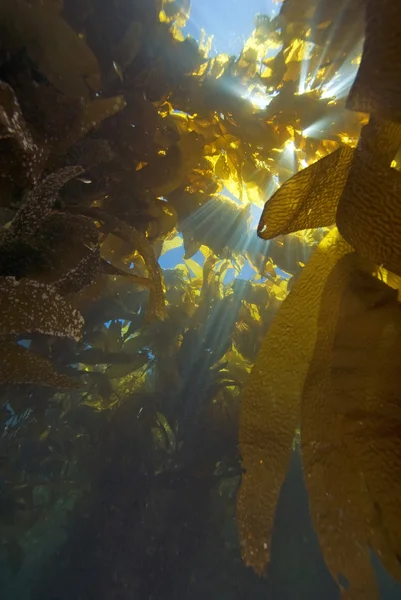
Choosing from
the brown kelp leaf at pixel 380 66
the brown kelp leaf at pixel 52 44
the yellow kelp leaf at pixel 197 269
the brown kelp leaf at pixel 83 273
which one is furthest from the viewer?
the yellow kelp leaf at pixel 197 269

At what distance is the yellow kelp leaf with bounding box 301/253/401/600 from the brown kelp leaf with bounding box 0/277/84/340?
2.08 ft

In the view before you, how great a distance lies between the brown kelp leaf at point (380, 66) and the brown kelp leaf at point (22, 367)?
0.91 meters

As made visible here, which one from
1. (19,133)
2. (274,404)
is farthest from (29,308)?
(274,404)

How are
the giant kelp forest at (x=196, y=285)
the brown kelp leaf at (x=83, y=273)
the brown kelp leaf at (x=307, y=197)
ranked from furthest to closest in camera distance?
the brown kelp leaf at (x=83, y=273), the brown kelp leaf at (x=307, y=197), the giant kelp forest at (x=196, y=285)

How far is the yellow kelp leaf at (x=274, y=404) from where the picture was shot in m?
0.94

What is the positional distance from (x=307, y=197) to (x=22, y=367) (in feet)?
2.90

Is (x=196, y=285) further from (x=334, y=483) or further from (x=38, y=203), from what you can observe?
(x=334, y=483)

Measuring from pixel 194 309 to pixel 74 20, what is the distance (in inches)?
104

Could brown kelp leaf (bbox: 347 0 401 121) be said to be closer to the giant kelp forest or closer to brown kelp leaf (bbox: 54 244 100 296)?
the giant kelp forest

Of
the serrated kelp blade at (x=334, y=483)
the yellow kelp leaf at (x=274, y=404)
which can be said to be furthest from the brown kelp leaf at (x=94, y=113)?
the serrated kelp blade at (x=334, y=483)

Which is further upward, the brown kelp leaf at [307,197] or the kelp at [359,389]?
the brown kelp leaf at [307,197]

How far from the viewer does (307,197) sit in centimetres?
102

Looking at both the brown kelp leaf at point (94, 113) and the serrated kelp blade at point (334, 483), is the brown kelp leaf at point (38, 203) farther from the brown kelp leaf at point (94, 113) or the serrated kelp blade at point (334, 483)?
the serrated kelp blade at point (334, 483)

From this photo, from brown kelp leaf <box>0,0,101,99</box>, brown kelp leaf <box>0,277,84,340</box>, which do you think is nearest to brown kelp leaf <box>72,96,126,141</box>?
brown kelp leaf <box>0,0,101,99</box>
